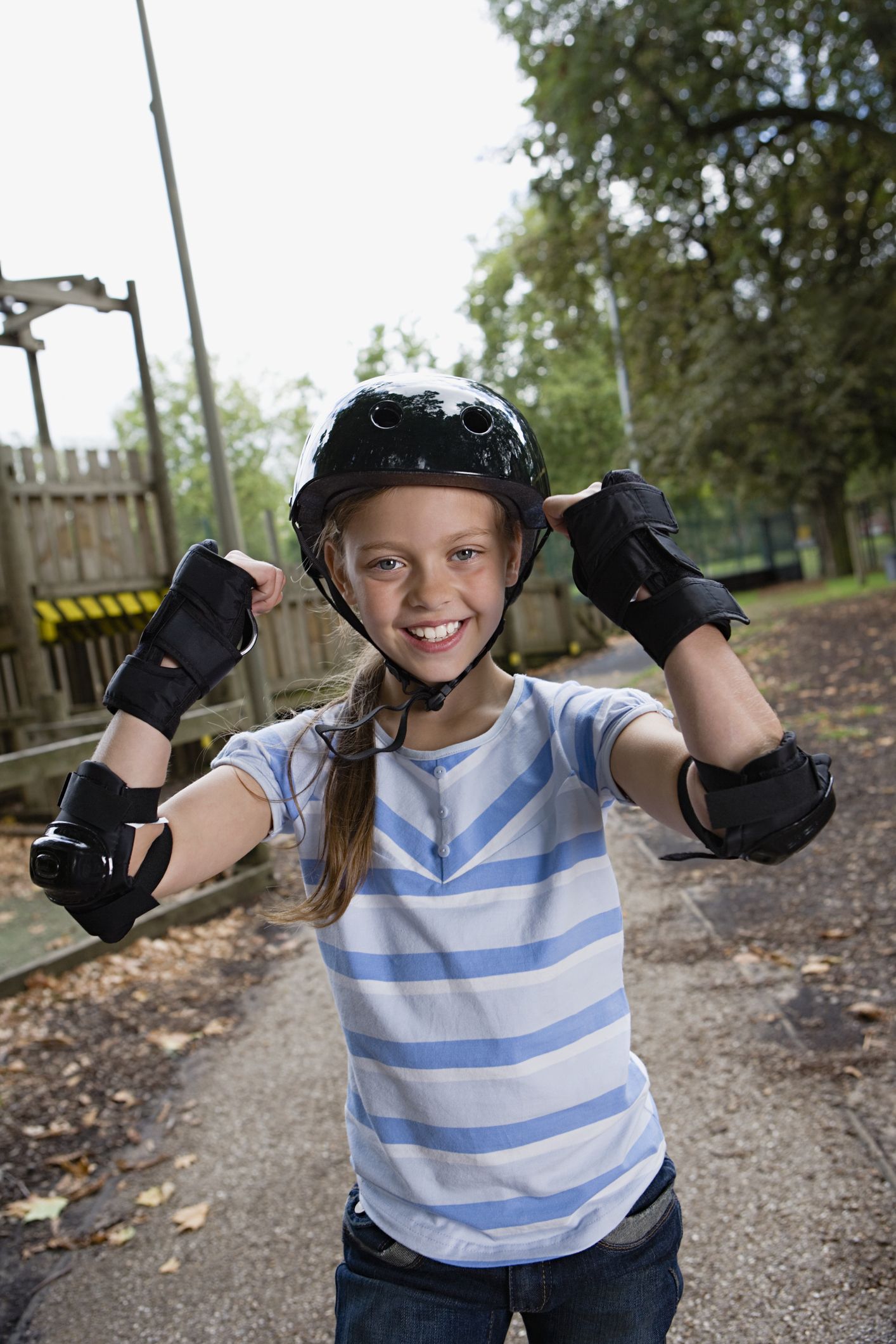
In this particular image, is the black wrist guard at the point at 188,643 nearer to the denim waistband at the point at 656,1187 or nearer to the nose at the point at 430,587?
the nose at the point at 430,587

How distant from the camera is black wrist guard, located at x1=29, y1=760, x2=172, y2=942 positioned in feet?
5.15

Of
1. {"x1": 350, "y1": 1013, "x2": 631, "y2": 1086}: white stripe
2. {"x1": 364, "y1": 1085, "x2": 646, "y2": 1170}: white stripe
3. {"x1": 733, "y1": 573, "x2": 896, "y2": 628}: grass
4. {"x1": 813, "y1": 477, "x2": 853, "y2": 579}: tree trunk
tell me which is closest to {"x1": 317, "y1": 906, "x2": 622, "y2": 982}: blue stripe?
{"x1": 350, "y1": 1013, "x2": 631, "y2": 1086}: white stripe

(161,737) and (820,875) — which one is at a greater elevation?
(161,737)

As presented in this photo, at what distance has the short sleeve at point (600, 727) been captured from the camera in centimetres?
162

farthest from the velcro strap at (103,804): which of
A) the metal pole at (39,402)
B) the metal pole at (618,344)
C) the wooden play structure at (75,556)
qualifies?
the metal pole at (618,344)

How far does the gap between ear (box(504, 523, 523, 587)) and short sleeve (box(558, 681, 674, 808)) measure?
0.86 feet

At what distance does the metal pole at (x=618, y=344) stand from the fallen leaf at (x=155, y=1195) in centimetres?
1574

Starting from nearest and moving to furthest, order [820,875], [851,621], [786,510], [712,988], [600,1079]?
[600,1079]
[712,988]
[820,875]
[851,621]
[786,510]

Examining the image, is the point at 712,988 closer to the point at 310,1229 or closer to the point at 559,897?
the point at 310,1229

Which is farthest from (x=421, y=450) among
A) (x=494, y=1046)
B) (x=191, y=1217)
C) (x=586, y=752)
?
(x=191, y=1217)

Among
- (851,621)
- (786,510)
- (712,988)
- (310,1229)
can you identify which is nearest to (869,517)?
(851,621)

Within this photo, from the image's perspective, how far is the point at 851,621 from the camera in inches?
514

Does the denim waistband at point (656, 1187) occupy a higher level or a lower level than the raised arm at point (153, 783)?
lower

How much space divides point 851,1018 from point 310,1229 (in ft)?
5.87
